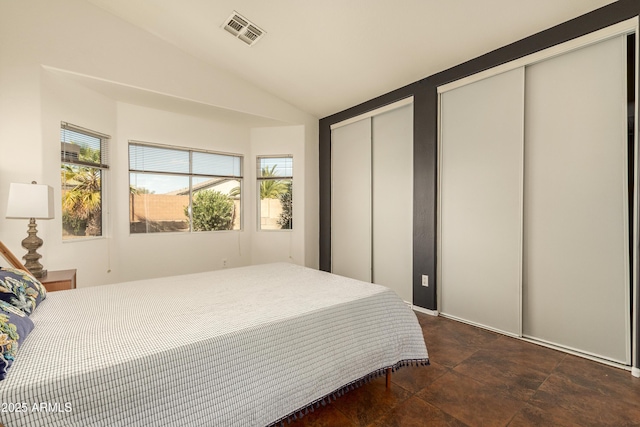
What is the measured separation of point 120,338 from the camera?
1224mm

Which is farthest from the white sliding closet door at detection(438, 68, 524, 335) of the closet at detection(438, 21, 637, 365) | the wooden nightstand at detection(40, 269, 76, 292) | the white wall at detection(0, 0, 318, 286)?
the wooden nightstand at detection(40, 269, 76, 292)

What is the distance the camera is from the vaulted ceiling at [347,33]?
2.41m

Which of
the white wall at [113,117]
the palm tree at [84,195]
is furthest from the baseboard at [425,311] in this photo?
the palm tree at [84,195]

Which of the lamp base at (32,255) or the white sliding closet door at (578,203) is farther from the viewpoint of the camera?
the lamp base at (32,255)

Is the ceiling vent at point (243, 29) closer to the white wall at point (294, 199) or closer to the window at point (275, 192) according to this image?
the white wall at point (294, 199)

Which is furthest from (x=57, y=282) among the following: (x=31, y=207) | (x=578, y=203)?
(x=578, y=203)

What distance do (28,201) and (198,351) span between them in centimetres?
224

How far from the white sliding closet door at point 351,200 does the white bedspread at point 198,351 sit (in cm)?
218

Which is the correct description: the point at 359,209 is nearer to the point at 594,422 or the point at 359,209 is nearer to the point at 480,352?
the point at 480,352

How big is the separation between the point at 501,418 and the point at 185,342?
5.52ft

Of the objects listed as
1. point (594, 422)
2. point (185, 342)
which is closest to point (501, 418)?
point (594, 422)

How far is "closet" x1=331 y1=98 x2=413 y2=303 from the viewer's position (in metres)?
3.65

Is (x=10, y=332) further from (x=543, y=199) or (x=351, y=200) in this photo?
(x=351, y=200)

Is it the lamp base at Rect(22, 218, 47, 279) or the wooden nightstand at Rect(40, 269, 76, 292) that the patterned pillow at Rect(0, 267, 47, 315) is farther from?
the lamp base at Rect(22, 218, 47, 279)
